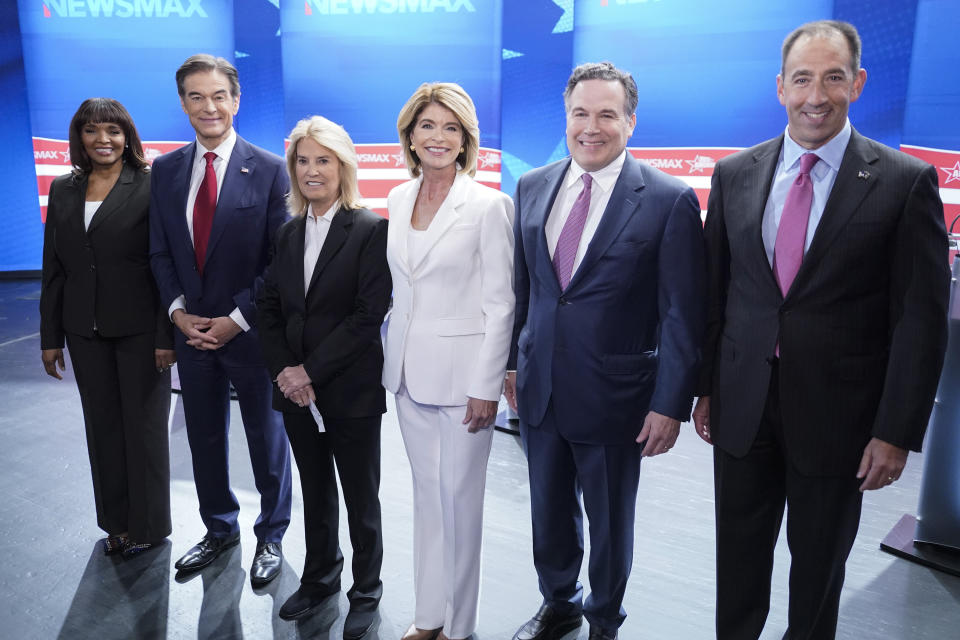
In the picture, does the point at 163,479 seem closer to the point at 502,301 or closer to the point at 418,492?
the point at 418,492

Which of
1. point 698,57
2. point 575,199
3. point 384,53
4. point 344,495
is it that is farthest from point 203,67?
point 698,57

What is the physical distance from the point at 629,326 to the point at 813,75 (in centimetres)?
78

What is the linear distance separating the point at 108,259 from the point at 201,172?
482mm

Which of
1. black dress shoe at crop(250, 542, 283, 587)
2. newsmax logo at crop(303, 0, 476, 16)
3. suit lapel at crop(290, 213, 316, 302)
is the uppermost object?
newsmax logo at crop(303, 0, 476, 16)

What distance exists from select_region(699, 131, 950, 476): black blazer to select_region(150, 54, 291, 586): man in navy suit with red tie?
1678 mm

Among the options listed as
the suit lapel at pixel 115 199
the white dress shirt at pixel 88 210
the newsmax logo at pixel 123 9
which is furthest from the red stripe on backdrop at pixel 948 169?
the newsmax logo at pixel 123 9

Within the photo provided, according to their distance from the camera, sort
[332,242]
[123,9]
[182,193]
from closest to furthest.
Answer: [332,242] → [182,193] → [123,9]

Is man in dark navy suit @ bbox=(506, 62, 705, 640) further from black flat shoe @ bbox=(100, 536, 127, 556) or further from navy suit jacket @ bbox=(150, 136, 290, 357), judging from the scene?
black flat shoe @ bbox=(100, 536, 127, 556)

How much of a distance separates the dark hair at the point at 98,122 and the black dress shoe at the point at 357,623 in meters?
1.88

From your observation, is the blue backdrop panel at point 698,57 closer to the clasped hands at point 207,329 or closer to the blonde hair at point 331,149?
the blonde hair at point 331,149

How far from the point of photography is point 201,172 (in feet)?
9.10

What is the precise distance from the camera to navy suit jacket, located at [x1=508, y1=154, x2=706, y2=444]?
1957 mm

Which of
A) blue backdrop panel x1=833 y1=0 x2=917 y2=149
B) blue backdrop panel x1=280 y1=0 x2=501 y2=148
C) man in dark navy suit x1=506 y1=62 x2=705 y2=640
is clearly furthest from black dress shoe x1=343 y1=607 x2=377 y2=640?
blue backdrop panel x1=833 y1=0 x2=917 y2=149

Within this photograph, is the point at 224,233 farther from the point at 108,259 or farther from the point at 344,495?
the point at 344,495
